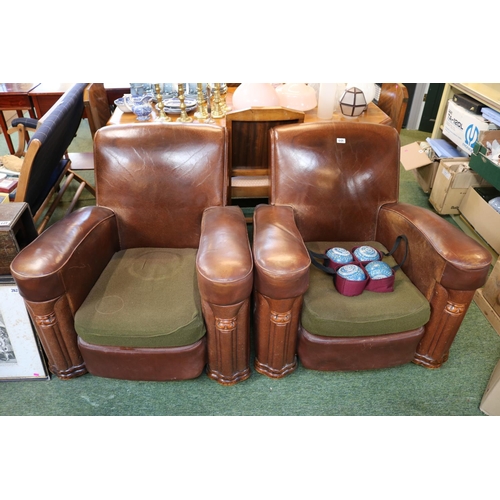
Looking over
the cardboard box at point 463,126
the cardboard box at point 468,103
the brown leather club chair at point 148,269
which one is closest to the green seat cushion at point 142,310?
the brown leather club chair at point 148,269

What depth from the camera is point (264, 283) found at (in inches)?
57.8

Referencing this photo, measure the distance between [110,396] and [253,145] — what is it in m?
1.55

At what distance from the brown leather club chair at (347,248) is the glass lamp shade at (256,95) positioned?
2.53 ft

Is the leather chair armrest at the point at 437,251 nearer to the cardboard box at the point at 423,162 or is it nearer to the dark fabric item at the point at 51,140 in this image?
the cardboard box at the point at 423,162

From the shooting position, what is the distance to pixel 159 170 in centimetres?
181

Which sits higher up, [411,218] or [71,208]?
[411,218]

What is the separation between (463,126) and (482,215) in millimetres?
727

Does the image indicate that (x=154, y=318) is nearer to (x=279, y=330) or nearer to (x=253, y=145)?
(x=279, y=330)

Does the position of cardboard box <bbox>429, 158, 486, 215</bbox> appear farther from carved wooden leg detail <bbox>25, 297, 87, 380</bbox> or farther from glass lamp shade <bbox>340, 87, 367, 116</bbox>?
carved wooden leg detail <bbox>25, 297, 87, 380</bbox>

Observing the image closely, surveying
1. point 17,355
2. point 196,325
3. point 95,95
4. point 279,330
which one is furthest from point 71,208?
point 279,330

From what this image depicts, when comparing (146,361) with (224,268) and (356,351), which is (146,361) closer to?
(224,268)

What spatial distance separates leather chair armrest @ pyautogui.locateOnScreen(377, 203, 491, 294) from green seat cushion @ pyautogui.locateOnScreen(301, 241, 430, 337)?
118 millimetres

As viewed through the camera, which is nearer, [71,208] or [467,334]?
[467,334]

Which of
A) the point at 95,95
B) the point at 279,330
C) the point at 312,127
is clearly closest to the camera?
the point at 279,330
